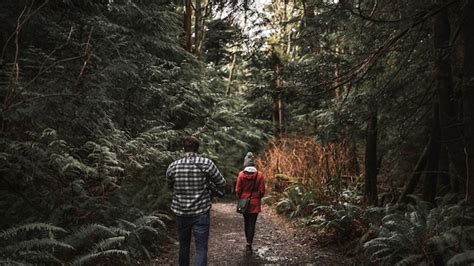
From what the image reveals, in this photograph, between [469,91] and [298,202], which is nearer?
[469,91]

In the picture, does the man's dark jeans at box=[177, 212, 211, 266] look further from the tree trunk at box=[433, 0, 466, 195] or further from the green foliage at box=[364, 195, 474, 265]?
the tree trunk at box=[433, 0, 466, 195]

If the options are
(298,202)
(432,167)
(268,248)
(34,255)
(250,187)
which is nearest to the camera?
(34,255)

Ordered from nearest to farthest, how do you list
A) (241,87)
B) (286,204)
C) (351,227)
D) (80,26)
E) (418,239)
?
(418,239)
(80,26)
(351,227)
(286,204)
(241,87)

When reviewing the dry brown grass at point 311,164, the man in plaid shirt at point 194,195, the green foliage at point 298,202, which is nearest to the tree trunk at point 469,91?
the man in plaid shirt at point 194,195

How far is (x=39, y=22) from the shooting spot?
7.04m

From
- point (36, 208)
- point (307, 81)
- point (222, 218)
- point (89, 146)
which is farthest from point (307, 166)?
point (36, 208)

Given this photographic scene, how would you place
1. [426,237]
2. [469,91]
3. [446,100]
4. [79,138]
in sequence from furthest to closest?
[79,138]
[446,100]
[426,237]
[469,91]

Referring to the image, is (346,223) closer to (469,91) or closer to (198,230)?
(469,91)

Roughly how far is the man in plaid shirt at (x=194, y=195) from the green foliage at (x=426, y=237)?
250 cm

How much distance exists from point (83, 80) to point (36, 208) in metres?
2.36

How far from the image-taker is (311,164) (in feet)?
46.2

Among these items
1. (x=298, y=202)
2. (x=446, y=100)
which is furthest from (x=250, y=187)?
(x=298, y=202)

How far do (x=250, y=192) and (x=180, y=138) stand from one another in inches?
135

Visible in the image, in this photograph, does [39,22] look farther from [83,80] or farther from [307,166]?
[307,166]
